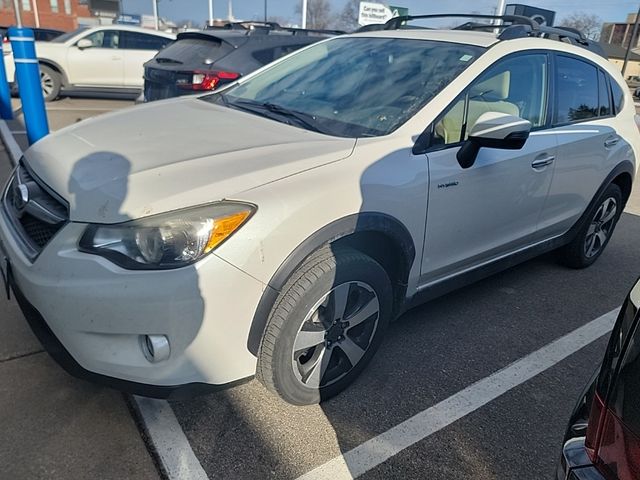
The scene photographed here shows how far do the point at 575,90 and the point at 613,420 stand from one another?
2925 millimetres

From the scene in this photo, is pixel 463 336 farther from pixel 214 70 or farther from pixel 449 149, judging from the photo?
pixel 214 70

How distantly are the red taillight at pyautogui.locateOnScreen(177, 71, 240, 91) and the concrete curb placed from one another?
6.93 feet

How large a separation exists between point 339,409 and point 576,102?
2653mm

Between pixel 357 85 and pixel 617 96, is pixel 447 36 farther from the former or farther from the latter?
pixel 617 96

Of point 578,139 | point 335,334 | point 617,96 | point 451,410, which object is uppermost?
point 617,96

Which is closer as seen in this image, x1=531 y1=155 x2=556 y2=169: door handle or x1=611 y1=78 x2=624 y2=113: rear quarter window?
x1=531 y1=155 x2=556 y2=169: door handle

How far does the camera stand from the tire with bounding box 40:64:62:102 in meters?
10.5

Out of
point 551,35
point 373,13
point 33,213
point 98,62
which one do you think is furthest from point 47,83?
point 373,13

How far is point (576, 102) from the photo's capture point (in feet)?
11.7

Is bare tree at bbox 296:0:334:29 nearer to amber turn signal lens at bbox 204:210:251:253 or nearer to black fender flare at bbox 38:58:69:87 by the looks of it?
black fender flare at bbox 38:58:69:87

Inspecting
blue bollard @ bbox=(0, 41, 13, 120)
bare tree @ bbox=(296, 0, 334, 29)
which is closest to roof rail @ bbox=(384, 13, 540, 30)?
blue bollard @ bbox=(0, 41, 13, 120)

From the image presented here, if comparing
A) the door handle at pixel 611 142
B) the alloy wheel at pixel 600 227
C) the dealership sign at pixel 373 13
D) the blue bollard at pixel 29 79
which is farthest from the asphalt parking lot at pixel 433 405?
the dealership sign at pixel 373 13

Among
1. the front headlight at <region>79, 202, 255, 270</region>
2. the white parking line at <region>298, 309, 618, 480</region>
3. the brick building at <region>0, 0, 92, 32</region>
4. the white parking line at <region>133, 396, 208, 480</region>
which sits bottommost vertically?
the brick building at <region>0, 0, 92, 32</region>

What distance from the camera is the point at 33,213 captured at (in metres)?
2.16
